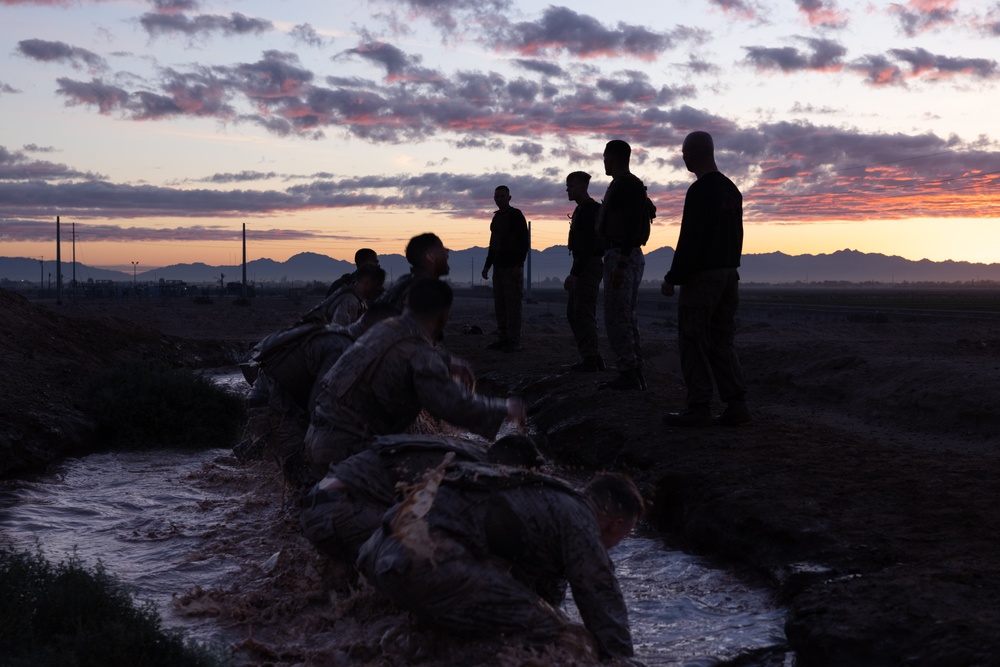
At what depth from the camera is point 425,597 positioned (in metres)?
3.86

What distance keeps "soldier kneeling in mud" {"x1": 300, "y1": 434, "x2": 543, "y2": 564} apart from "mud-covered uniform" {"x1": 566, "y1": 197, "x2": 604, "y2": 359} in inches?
251

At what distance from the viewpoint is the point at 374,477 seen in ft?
14.6

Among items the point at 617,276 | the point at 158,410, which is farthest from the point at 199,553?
the point at 158,410

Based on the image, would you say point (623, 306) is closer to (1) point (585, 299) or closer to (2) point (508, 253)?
(1) point (585, 299)

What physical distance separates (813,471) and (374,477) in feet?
11.5

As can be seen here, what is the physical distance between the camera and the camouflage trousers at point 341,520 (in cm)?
450

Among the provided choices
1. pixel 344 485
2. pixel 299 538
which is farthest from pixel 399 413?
pixel 299 538

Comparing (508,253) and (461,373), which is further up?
(508,253)

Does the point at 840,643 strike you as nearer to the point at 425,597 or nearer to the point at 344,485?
the point at 425,597

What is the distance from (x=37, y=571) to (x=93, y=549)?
236 centimetres

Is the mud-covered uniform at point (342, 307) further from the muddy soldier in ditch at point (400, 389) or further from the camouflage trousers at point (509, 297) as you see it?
the camouflage trousers at point (509, 297)

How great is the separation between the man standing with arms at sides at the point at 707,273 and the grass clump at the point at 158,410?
228 inches

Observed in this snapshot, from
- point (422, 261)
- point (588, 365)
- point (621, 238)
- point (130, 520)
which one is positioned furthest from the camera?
point (588, 365)

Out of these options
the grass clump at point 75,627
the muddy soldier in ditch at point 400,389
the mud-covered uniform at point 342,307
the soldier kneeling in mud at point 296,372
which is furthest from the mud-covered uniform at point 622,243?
the grass clump at point 75,627
